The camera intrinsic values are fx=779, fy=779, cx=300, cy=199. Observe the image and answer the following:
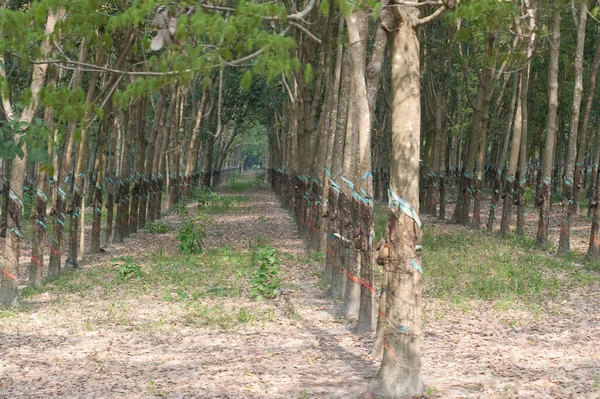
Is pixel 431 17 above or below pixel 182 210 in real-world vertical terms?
above

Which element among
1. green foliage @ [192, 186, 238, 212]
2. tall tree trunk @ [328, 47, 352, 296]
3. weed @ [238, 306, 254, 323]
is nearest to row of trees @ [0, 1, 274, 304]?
green foliage @ [192, 186, 238, 212]

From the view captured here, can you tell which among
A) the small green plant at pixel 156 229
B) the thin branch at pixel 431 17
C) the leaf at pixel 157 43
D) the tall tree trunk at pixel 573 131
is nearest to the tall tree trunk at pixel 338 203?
the thin branch at pixel 431 17

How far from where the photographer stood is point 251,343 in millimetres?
10281

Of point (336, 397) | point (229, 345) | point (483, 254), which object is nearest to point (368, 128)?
point (229, 345)

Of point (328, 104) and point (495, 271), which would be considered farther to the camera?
point (328, 104)

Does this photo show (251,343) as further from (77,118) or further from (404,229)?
(77,118)

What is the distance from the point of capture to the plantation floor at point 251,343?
8297mm

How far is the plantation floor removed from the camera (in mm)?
8297

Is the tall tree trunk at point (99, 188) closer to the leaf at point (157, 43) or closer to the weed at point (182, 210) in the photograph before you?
the weed at point (182, 210)

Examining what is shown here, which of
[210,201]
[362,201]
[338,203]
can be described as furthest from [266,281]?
[210,201]

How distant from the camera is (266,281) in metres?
13.5

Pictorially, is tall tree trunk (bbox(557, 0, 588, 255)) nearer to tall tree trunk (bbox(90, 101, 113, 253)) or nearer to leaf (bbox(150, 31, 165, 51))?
tall tree trunk (bbox(90, 101, 113, 253))

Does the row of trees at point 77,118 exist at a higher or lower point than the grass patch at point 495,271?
higher

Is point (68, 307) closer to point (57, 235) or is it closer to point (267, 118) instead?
point (57, 235)
